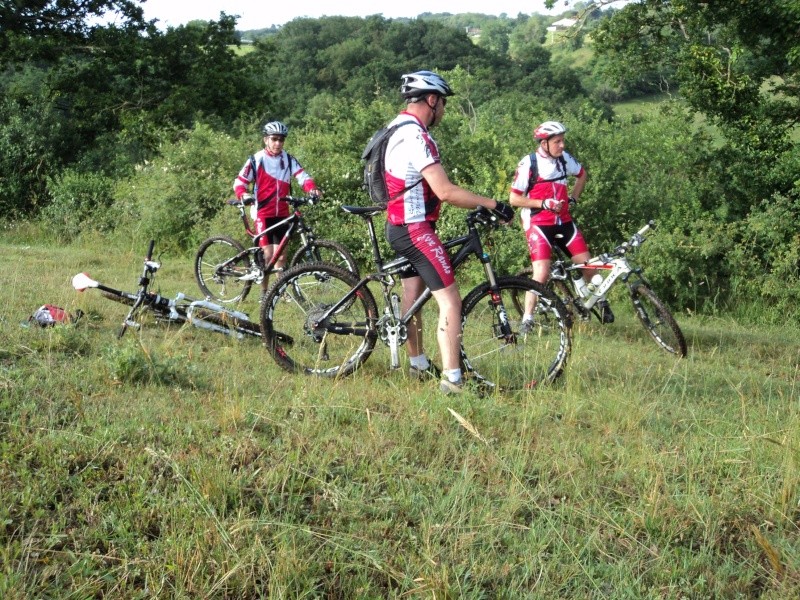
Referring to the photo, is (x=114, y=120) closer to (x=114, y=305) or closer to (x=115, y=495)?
(x=114, y=305)

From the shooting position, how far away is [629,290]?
8320 millimetres

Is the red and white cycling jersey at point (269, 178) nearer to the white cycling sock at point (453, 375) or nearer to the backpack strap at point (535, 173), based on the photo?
the backpack strap at point (535, 173)

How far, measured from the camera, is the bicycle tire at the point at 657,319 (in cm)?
808

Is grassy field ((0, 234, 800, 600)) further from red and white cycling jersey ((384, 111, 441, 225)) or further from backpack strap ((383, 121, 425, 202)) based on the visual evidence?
backpack strap ((383, 121, 425, 202))

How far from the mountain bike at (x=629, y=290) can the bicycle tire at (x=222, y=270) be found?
3720 mm

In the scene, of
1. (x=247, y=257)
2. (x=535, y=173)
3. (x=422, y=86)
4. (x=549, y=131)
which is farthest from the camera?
(x=247, y=257)

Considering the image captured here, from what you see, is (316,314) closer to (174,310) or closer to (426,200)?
(426,200)

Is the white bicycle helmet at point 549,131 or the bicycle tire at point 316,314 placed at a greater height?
the white bicycle helmet at point 549,131

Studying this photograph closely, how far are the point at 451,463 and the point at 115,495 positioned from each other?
171 centimetres

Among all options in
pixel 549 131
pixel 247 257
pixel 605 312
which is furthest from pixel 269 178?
pixel 605 312

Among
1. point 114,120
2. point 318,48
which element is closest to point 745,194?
point 114,120

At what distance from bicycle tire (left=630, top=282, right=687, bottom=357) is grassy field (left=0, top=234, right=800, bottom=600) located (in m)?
1.86

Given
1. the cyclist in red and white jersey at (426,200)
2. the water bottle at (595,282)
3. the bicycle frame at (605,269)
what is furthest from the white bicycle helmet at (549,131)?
the cyclist in red and white jersey at (426,200)

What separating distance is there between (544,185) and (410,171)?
3145mm
